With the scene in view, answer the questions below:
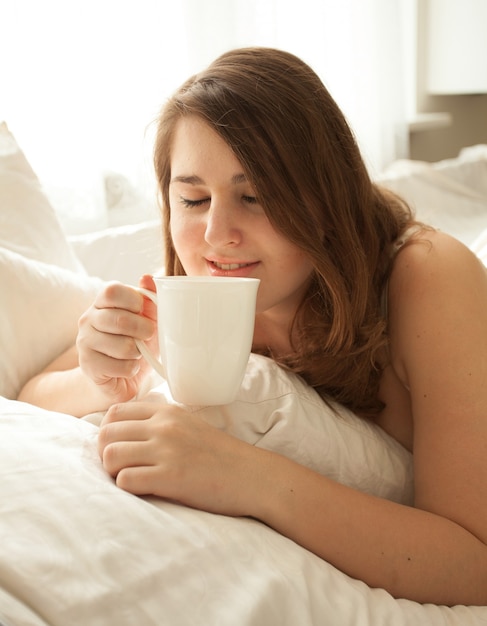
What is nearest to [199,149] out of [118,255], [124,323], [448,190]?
[124,323]

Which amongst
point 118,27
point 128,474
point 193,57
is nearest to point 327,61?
point 193,57

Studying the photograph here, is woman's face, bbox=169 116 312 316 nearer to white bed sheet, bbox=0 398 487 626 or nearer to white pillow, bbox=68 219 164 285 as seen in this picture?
white bed sheet, bbox=0 398 487 626

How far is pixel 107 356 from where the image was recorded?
87 centimetres

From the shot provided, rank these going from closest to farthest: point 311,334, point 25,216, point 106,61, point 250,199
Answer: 1. point 250,199
2. point 311,334
3. point 25,216
4. point 106,61

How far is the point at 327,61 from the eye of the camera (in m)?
2.71

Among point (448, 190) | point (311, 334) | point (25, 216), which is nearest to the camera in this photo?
point (311, 334)

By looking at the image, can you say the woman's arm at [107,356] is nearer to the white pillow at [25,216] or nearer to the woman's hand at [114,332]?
the woman's hand at [114,332]

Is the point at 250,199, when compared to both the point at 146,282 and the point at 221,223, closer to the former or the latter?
the point at 221,223

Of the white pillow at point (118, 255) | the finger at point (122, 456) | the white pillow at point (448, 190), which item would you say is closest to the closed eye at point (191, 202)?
the finger at point (122, 456)

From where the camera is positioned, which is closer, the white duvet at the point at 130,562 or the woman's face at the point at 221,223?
the white duvet at the point at 130,562

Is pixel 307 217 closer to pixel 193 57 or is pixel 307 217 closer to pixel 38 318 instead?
pixel 38 318

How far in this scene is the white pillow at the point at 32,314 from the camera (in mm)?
1089

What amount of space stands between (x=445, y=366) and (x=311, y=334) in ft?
0.74

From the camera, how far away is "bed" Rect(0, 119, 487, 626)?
0.54 meters
